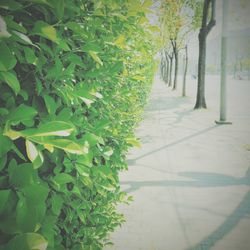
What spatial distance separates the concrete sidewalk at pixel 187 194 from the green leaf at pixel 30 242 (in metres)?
2.62

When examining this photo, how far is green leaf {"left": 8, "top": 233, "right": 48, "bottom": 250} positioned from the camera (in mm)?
900

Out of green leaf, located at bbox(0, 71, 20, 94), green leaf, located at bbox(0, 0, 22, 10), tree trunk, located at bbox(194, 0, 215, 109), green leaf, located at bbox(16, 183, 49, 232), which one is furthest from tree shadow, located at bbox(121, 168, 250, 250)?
tree trunk, located at bbox(194, 0, 215, 109)

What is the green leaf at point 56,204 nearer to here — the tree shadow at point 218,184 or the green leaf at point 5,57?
the green leaf at point 5,57

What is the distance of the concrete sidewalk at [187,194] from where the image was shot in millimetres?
3436

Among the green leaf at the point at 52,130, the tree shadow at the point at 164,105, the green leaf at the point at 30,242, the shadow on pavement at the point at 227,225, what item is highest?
the green leaf at the point at 52,130

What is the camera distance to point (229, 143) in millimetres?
7848

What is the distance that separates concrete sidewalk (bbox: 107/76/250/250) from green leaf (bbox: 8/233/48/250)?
8.61 feet

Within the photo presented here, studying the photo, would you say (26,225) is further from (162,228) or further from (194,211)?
(194,211)

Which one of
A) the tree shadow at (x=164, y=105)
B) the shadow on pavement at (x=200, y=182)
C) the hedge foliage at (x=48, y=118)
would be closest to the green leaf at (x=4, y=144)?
the hedge foliage at (x=48, y=118)

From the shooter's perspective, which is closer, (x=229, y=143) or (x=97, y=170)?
(x=97, y=170)

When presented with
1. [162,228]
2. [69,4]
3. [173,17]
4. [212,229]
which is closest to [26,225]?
[69,4]

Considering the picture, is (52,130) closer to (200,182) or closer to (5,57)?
(5,57)

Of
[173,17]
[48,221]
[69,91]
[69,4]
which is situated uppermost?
[173,17]

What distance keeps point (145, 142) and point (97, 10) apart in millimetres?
6366
